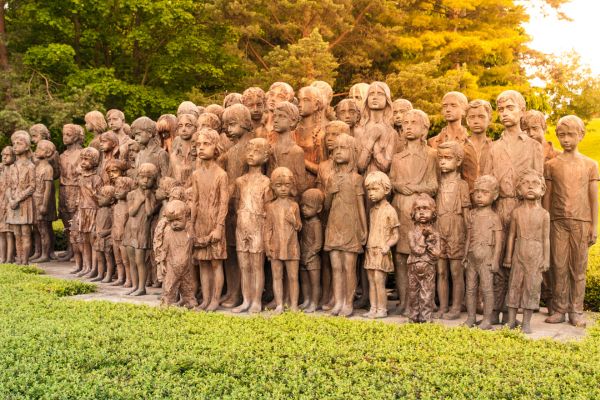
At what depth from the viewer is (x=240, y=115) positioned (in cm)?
892

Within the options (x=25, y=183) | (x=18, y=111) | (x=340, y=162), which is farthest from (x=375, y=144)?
(x=18, y=111)

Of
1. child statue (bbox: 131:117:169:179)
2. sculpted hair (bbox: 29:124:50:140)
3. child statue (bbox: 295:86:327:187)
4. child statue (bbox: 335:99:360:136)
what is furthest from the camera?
sculpted hair (bbox: 29:124:50:140)

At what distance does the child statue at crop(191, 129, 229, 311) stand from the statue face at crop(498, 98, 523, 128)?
3.68 m

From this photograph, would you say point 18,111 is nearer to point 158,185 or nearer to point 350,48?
point 158,185

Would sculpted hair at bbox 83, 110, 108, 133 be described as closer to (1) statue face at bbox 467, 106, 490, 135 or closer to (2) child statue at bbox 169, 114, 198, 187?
(2) child statue at bbox 169, 114, 198, 187

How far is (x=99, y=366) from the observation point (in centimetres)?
596

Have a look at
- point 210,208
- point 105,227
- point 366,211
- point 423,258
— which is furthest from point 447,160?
point 105,227

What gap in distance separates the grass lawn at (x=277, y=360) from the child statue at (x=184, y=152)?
2.62 meters

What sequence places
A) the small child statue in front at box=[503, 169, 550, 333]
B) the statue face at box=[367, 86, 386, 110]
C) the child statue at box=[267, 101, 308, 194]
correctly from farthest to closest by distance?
the statue face at box=[367, 86, 386, 110], the child statue at box=[267, 101, 308, 194], the small child statue in front at box=[503, 169, 550, 333]

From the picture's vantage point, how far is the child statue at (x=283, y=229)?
8.23 meters

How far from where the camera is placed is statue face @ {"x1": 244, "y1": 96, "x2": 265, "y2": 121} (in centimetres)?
953

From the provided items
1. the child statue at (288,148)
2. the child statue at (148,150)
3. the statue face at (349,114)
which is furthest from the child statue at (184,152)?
the statue face at (349,114)

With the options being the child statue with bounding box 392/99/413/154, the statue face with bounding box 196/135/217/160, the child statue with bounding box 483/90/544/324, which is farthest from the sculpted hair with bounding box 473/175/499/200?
the statue face with bounding box 196/135/217/160

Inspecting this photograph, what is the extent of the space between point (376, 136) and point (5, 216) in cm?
741
